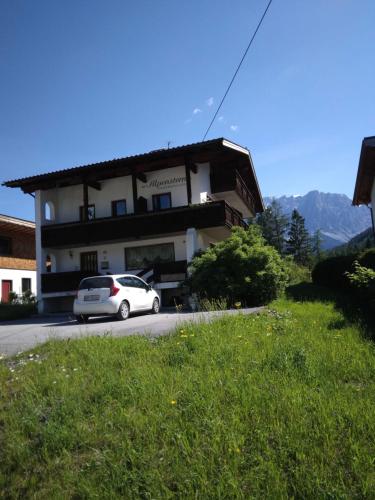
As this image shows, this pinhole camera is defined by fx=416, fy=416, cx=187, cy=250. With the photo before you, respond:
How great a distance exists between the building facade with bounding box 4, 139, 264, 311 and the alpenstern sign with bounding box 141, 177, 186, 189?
0.17ft

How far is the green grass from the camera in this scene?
9.38 ft

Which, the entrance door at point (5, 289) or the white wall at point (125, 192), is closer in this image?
the white wall at point (125, 192)

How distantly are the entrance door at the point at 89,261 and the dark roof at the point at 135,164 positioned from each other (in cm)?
400

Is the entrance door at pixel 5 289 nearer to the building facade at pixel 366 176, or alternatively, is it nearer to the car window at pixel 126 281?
the car window at pixel 126 281

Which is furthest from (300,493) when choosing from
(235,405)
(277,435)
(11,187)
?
(11,187)

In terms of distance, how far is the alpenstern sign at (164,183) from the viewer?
21.3 meters

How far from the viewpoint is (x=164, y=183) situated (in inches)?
854

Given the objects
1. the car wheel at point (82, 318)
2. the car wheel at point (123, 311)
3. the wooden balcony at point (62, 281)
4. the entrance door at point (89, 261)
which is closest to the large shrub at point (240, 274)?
the car wheel at point (123, 311)

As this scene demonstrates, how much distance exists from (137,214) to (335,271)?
9864 millimetres

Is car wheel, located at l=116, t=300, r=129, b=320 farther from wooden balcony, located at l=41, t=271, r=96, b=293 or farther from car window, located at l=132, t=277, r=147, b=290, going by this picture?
wooden balcony, located at l=41, t=271, r=96, b=293

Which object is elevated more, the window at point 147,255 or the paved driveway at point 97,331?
the window at point 147,255

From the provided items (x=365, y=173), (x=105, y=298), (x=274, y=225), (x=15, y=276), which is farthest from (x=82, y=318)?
(x=274, y=225)

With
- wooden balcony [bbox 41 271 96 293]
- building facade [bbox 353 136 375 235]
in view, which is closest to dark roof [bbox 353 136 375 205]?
building facade [bbox 353 136 375 235]

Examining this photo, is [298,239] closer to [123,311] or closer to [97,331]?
[123,311]
